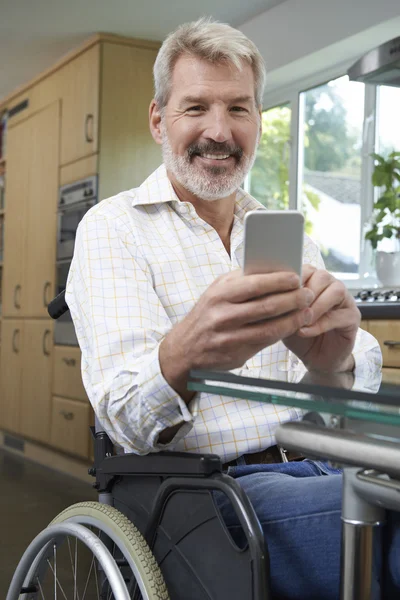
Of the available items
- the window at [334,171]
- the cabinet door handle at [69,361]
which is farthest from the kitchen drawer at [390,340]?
the cabinet door handle at [69,361]

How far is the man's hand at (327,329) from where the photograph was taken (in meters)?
0.95

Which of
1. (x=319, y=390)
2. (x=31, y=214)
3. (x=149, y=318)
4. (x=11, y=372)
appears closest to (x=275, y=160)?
(x=31, y=214)

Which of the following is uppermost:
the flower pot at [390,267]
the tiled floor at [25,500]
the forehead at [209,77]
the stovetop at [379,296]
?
the forehead at [209,77]

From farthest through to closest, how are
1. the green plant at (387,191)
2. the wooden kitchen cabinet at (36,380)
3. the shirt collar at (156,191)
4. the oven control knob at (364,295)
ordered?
1. the wooden kitchen cabinet at (36,380)
2. the green plant at (387,191)
3. the oven control knob at (364,295)
4. the shirt collar at (156,191)

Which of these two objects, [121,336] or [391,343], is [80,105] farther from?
[121,336]

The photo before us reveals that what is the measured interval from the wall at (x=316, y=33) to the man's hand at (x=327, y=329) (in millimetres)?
3008

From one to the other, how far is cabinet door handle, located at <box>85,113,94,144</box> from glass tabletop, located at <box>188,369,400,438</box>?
4.11 meters

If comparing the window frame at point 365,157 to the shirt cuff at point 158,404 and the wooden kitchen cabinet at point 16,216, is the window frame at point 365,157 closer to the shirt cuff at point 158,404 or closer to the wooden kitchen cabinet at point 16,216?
the wooden kitchen cabinet at point 16,216

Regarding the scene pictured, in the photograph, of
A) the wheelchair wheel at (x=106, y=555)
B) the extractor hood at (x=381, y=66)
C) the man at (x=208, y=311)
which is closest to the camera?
the man at (x=208, y=311)

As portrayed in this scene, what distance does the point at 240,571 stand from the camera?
979mm

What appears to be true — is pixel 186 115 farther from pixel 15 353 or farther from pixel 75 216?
pixel 15 353

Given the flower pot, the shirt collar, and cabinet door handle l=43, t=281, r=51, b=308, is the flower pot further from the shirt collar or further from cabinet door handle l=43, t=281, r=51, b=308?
cabinet door handle l=43, t=281, r=51, b=308

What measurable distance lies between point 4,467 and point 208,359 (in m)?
4.54

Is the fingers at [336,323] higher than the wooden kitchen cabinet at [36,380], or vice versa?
the fingers at [336,323]
